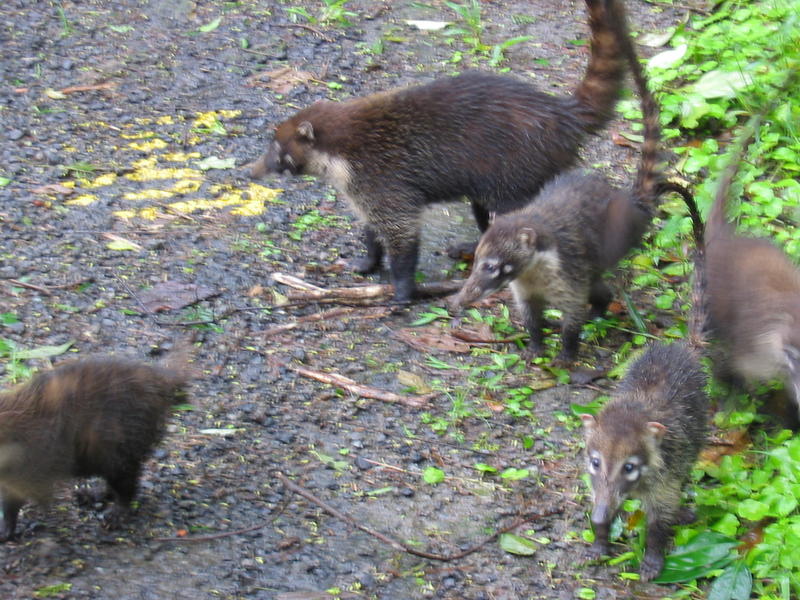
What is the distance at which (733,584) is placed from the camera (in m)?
3.81

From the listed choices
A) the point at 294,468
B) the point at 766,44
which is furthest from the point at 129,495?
the point at 766,44

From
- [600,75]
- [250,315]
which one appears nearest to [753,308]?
[600,75]

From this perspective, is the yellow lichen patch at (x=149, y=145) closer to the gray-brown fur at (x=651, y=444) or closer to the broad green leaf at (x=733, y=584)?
the gray-brown fur at (x=651, y=444)

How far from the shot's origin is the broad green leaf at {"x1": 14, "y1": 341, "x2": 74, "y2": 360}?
15.3 ft

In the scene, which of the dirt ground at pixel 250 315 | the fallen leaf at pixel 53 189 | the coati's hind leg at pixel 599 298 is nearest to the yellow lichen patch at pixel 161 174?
the dirt ground at pixel 250 315

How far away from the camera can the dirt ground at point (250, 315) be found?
387 cm

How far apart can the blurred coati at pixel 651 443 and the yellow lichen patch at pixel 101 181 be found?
3.62m

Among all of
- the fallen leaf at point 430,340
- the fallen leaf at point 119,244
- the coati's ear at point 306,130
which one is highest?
the coati's ear at point 306,130

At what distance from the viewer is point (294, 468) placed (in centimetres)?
439

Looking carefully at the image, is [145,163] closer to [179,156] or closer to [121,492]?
[179,156]

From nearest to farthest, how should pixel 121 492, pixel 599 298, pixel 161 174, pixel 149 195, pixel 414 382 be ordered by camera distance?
pixel 121 492, pixel 414 382, pixel 599 298, pixel 149 195, pixel 161 174

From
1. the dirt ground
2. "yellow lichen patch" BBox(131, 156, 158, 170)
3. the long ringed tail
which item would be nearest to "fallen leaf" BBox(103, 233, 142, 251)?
the dirt ground

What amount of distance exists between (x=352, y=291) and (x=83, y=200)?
5.90 ft

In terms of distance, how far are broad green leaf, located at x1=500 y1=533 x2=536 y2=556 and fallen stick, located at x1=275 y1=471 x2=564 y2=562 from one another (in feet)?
0.12
